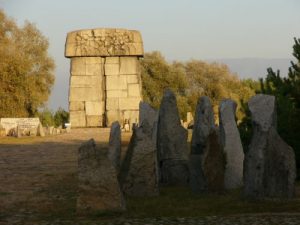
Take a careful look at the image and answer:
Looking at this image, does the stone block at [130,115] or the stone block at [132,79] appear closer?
the stone block at [130,115]

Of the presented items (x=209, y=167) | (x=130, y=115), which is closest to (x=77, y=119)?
(x=130, y=115)

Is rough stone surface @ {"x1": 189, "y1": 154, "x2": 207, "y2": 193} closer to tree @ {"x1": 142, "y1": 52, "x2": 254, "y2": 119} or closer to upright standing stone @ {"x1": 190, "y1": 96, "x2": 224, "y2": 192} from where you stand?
upright standing stone @ {"x1": 190, "y1": 96, "x2": 224, "y2": 192}

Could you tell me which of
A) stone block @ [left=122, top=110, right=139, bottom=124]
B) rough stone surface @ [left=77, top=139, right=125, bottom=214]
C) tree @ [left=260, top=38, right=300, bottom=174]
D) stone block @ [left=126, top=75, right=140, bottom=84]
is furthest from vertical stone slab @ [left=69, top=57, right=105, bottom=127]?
rough stone surface @ [left=77, top=139, right=125, bottom=214]

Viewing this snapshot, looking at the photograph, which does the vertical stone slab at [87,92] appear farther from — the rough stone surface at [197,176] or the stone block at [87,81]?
the rough stone surface at [197,176]

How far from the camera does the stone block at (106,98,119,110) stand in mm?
29281

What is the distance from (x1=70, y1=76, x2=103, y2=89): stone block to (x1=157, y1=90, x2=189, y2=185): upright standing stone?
58.3 feet

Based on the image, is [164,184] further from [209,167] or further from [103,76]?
[103,76]

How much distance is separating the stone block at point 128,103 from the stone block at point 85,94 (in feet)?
3.50

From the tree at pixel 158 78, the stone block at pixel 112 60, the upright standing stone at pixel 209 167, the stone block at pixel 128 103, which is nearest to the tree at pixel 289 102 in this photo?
the upright standing stone at pixel 209 167

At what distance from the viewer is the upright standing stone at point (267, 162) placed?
948 cm

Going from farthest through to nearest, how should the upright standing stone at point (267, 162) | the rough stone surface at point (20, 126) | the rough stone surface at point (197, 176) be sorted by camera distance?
the rough stone surface at point (20, 126), the rough stone surface at point (197, 176), the upright standing stone at point (267, 162)

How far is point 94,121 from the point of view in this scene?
2952cm

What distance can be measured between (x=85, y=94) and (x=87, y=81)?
0.66m

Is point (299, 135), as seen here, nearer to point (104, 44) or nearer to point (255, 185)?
point (255, 185)
